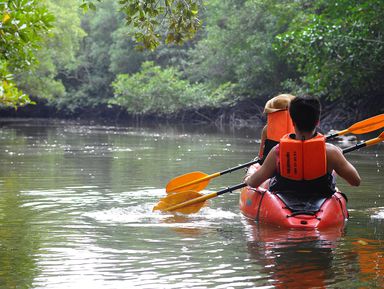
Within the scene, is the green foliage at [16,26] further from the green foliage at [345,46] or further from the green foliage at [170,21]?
the green foliage at [345,46]

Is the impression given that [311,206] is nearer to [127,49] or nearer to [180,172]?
[180,172]

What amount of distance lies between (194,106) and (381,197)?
1280 inches

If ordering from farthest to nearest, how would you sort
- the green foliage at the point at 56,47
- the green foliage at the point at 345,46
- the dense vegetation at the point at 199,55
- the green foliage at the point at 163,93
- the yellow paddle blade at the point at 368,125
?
the green foliage at the point at 163,93 < the green foliage at the point at 56,47 < the green foliage at the point at 345,46 < the dense vegetation at the point at 199,55 < the yellow paddle blade at the point at 368,125

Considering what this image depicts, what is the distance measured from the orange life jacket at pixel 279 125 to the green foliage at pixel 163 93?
31517mm

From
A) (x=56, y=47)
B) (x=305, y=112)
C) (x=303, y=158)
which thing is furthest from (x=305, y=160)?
(x=56, y=47)

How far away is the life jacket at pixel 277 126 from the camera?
9.19 meters

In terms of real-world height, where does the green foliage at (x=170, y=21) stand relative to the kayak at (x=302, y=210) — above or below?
above

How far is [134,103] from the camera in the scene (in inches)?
1826

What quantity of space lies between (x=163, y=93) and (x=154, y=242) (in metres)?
A: 37.1

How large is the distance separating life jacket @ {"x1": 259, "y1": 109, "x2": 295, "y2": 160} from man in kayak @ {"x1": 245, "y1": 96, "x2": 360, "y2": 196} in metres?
1.13

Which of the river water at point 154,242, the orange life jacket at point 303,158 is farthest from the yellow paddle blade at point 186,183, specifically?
the orange life jacket at point 303,158

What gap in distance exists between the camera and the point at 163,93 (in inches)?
1748

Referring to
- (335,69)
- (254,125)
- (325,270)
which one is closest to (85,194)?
(325,270)

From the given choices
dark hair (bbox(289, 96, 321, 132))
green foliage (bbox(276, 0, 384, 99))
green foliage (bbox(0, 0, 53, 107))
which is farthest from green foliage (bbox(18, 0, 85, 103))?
dark hair (bbox(289, 96, 321, 132))
